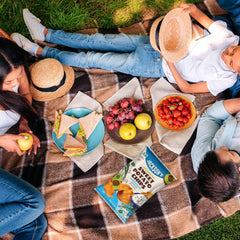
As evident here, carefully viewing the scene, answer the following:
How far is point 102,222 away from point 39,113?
1.34 metres

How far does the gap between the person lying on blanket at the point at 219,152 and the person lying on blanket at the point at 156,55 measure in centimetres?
25

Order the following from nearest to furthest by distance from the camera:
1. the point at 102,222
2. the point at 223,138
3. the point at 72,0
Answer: the point at 223,138
the point at 102,222
the point at 72,0

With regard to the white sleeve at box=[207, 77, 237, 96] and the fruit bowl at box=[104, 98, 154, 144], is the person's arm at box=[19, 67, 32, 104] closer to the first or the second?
the fruit bowl at box=[104, 98, 154, 144]

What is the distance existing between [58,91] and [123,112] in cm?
75

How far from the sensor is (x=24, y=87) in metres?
2.26

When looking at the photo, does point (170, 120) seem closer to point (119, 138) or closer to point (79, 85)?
point (119, 138)

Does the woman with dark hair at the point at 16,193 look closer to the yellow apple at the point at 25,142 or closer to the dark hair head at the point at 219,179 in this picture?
the yellow apple at the point at 25,142

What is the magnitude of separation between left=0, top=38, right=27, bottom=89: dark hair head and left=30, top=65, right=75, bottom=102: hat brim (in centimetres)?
54

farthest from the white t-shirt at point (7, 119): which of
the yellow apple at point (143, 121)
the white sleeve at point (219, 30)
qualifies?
the white sleeve at point (219, 30)

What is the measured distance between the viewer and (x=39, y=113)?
252 cm

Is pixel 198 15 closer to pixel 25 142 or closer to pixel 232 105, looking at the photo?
pixel 232 105

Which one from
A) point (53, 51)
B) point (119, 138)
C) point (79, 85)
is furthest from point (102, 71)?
point (119, 138)

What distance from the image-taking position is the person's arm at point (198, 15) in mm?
2260

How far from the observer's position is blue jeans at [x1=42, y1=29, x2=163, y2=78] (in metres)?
2.48
